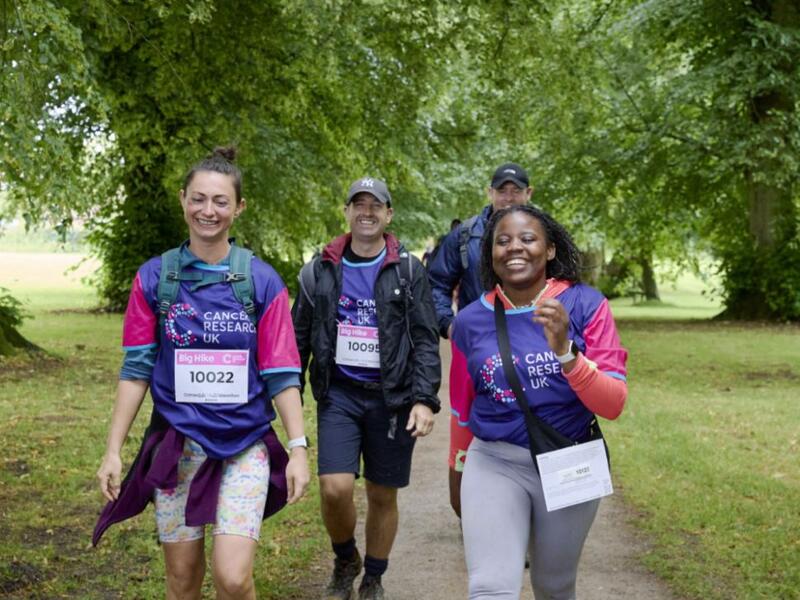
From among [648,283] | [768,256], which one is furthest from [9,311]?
[648,283]

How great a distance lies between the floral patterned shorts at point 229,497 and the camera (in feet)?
13.8

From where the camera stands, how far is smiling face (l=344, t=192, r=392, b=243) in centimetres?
588

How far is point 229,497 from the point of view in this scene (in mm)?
4238

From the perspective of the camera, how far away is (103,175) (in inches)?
878

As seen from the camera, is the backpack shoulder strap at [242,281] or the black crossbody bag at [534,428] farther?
the backpack shoulder strap at [242,281]

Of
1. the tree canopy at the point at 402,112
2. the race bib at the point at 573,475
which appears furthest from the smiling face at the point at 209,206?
the tree canopy at the point at 402,112

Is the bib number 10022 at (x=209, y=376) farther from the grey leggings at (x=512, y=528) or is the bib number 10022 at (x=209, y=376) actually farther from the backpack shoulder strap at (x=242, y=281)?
the grey leggings at (x=512, y=528)

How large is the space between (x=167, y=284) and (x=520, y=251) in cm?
127

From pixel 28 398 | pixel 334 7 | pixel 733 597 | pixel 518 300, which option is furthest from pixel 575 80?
pixel 518 300

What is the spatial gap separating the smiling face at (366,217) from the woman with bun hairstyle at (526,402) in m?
1.46

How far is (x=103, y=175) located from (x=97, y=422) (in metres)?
11.2

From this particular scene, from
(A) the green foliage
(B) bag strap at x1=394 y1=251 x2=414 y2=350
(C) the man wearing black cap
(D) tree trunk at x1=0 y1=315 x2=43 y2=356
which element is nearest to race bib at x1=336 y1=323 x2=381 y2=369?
(B) bag strap at x1=394 y1=251 x2=414 y2=350

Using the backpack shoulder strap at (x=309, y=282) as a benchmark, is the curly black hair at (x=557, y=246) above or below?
above

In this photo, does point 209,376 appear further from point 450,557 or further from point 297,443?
point 450,557
